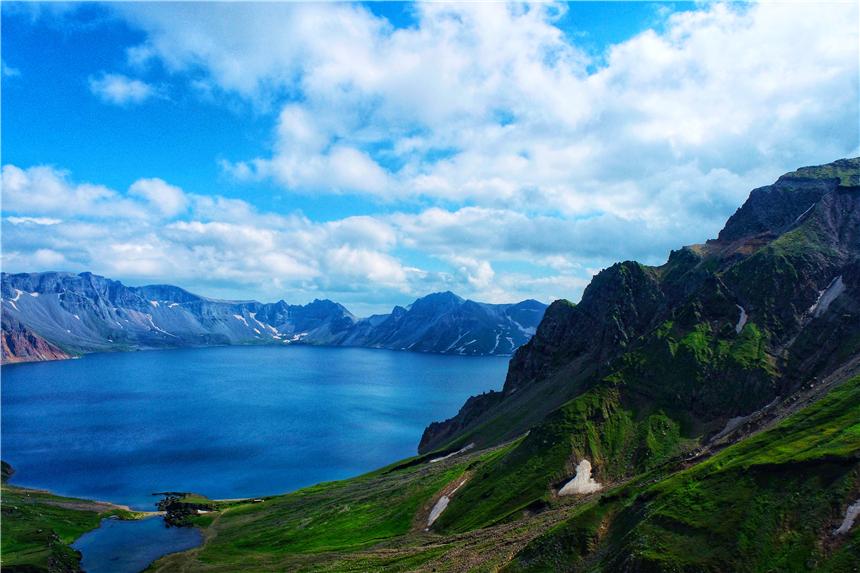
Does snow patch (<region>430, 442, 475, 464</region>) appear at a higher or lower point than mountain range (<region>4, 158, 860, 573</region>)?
lower

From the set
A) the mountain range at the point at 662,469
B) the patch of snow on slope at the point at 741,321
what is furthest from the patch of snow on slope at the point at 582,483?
the patch of snow on slope at the point at 741,321

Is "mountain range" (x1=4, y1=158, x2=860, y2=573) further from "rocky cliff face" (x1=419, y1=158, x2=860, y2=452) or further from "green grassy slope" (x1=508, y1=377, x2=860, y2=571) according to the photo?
"rocky cliff face" (x1=419, y1=158, x2=860, y2=452)

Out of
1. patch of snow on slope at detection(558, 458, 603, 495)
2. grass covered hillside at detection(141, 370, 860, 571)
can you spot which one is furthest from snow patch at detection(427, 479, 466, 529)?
patch of snow on slope at detection(558, 458, 603, 495)

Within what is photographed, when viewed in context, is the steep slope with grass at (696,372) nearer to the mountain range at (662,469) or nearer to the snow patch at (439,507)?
the mountain range at (662,469)

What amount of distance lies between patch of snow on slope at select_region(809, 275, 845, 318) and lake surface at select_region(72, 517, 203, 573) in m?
163

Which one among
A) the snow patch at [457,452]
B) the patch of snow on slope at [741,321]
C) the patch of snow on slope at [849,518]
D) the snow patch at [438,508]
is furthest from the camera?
the snow patch at [457,452]

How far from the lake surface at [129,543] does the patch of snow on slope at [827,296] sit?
163 m

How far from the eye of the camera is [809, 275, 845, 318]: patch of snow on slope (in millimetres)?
151000

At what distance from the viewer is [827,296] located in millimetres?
154750

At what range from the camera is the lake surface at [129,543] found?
114 m

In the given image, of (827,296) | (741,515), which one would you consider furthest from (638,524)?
(827,296)

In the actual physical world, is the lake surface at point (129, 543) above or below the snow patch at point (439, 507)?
below

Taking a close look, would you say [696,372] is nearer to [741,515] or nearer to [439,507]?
[439,507]

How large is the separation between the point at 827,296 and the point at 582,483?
304 feet
